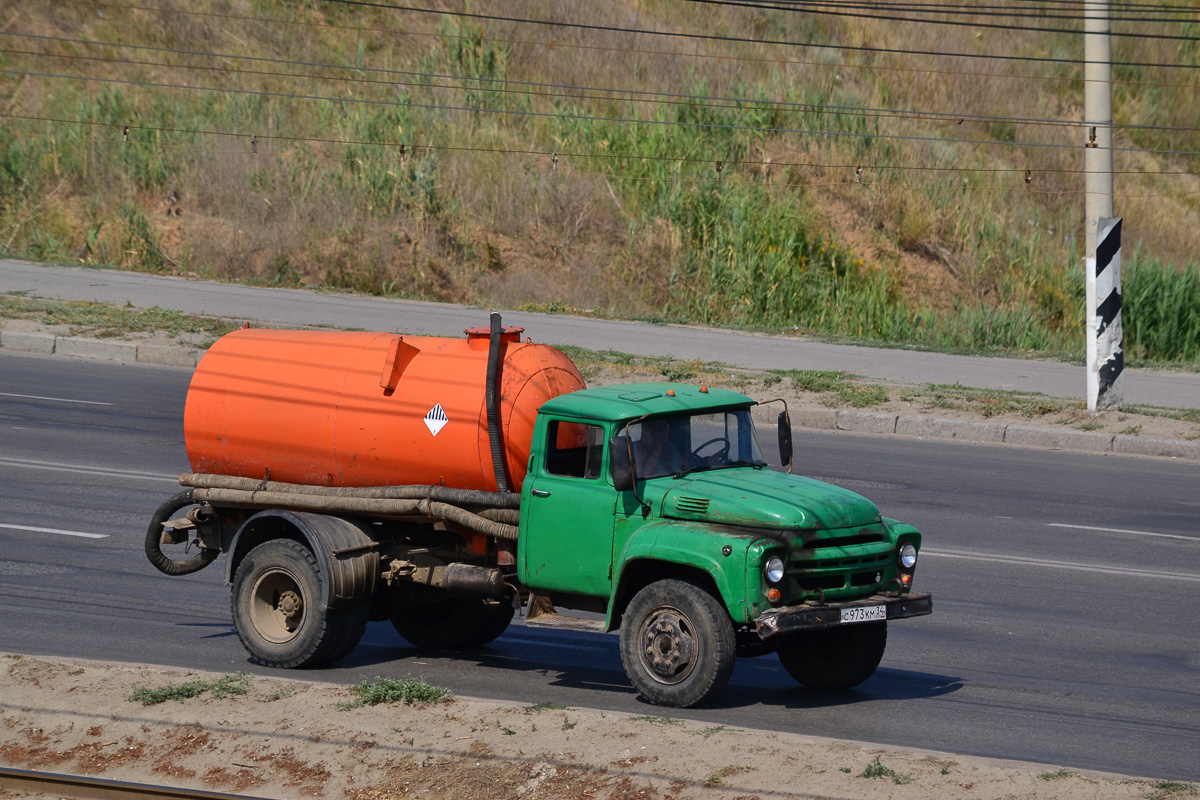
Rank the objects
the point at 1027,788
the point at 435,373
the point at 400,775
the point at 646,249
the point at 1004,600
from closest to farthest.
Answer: the point at 1027,788 → the point at 400,775 → the point at 435,373 → the point at 1004,600 → the point at 646,249

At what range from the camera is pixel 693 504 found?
6941 mm

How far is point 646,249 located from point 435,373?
68.8 ft

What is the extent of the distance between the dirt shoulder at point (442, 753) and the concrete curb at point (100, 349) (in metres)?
12.2

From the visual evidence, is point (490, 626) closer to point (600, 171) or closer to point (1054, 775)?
point (1054, 775)

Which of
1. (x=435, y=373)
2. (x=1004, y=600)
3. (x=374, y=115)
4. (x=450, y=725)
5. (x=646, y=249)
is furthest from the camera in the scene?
(x=374, y=115)

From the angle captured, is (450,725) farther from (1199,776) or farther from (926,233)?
(926,233)

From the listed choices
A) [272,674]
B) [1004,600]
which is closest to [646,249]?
Answer: [1004,600]

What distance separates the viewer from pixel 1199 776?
616 centimetres

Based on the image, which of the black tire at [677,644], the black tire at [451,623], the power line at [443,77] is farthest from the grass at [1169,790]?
the power line at [443,77]

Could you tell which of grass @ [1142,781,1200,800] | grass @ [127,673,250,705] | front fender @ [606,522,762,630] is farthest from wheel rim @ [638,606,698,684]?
grass @ [1142,781,1200,800]

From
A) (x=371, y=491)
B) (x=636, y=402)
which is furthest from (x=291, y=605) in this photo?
(x=636, y=402)

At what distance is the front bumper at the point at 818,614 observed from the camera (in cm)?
645

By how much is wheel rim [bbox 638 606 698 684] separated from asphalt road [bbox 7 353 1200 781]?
0.27 m

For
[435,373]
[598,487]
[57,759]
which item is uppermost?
[435,373]
